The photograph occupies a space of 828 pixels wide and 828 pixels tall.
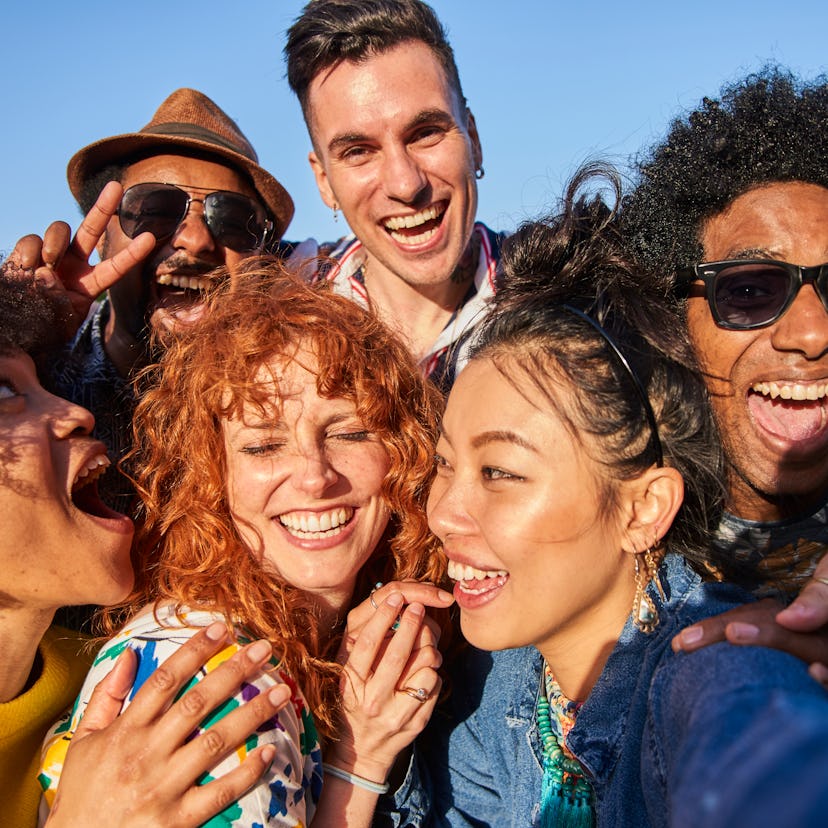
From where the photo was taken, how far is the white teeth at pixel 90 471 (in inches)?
114

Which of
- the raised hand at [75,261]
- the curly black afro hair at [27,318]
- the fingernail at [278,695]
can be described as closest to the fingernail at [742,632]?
the fingernail at [278,695]

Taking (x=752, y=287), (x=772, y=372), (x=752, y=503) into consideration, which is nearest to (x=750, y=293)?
(x=752, y=287)

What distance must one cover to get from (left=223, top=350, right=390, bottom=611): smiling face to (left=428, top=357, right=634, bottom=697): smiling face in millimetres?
432

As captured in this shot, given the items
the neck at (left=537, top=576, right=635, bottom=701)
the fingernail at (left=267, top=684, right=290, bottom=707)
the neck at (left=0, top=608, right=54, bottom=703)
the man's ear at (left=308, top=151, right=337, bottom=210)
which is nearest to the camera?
the fingernail at (left=267, top=684, right=290, bottom=707)

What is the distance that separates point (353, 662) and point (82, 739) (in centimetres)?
91

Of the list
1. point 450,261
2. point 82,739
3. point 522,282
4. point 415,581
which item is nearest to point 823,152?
point 522,282

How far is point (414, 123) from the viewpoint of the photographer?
13.6 feet

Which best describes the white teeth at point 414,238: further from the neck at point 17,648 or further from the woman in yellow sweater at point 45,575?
the neck at point 17,648

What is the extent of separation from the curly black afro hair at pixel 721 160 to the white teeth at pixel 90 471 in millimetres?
2230

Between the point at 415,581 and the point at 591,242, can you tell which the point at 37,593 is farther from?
the point at 591,242

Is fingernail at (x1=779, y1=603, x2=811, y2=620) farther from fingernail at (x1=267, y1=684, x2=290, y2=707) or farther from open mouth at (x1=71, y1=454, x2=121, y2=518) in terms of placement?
open mouth at (x1=71, y1=454, x2=121, y2=518)

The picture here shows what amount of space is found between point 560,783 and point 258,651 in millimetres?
1117

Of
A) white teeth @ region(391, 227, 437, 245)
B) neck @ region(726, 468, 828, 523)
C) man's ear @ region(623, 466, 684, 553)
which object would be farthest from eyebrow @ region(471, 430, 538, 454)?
white teeth @ region(391, 227, 437, 245)

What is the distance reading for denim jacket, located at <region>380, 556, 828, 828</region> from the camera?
3.92ft
